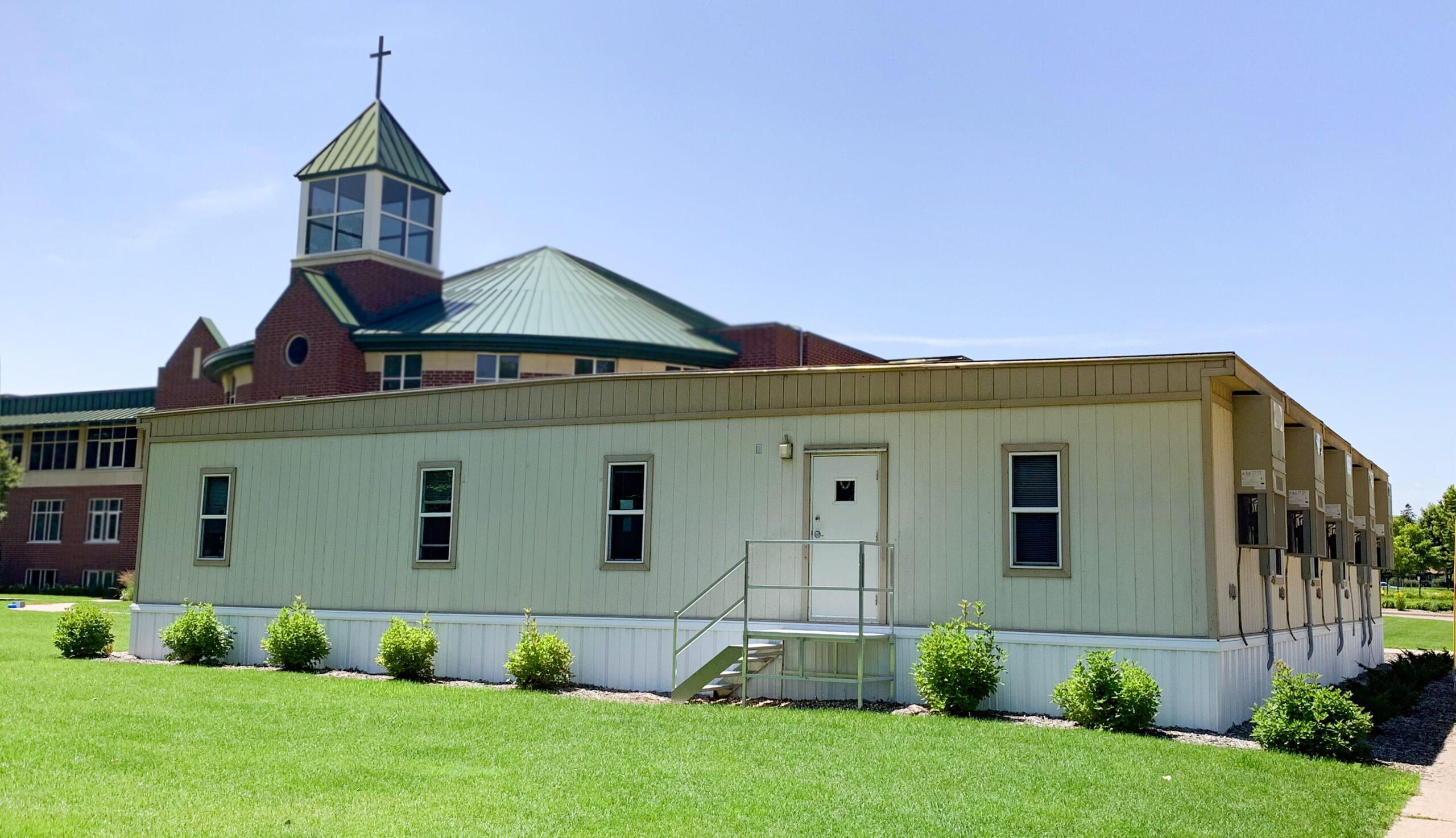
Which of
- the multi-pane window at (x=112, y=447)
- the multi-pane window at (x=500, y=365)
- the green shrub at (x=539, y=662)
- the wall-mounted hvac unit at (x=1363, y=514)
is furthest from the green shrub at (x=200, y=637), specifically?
the multi-pane window at (x=112, y=447)

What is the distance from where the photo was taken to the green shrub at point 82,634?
731 inches

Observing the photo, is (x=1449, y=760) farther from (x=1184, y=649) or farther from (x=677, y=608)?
(x=677, y=608)

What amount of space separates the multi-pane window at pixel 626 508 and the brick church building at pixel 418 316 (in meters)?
11.5

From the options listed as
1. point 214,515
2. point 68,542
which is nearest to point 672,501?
point 214,515

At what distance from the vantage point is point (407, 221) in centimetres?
3116

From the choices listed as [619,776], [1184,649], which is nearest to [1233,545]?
[1184,649]

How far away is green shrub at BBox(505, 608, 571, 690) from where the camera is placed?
48.0 feet

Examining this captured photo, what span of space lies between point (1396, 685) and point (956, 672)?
7545 mm

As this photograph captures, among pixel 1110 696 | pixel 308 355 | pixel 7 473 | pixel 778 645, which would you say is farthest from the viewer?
pixel 7 473

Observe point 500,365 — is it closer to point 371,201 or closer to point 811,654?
point 371,201

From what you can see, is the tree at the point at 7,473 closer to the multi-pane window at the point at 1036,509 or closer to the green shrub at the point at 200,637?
the green shrub at the point at 200,637

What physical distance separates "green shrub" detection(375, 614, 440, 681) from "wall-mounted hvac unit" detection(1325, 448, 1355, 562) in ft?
40.5

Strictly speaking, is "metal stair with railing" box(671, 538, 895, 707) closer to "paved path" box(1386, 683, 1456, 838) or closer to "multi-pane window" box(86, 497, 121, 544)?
"paved path" box(1386, 683, 1456, 838)

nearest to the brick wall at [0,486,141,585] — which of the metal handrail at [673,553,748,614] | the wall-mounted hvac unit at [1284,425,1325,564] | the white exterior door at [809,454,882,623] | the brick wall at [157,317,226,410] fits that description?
the brick wall at [157,317,226,410]
